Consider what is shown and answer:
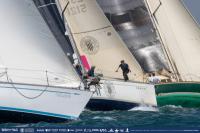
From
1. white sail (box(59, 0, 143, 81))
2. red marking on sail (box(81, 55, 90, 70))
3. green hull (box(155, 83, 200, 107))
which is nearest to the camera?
green hull (box(155, 83, 200, 107))

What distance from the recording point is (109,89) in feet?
92.6

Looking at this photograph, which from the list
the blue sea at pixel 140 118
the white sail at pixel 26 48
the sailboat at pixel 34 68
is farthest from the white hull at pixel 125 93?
the white sail at pixel 26 48

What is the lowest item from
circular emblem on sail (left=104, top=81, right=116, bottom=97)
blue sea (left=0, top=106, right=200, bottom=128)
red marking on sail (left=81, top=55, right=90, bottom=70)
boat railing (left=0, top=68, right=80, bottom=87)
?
blue sea (left=0, top=106, right=200, bottom=128)

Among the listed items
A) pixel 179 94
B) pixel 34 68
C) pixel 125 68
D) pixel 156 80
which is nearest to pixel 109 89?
pixel 125 68

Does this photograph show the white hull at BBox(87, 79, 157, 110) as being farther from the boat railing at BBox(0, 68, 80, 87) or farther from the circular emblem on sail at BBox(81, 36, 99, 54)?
the boat railing at BBox(0, 68, 80, 87)

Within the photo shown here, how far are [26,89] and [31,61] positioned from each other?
A: 98cm

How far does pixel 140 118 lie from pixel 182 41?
321 inches

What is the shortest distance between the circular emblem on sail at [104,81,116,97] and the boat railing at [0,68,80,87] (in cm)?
616

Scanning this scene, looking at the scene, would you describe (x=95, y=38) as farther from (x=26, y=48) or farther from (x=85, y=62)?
(x=26, y=48)

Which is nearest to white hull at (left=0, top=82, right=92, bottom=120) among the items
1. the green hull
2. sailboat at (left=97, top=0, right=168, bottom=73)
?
the green hull

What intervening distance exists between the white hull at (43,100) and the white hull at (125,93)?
588cm

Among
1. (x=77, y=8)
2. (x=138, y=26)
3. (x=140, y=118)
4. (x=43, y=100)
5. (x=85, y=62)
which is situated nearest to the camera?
(x=43, y=100)

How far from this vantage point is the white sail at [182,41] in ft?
104

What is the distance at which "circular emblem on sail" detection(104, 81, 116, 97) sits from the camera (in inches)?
1108
